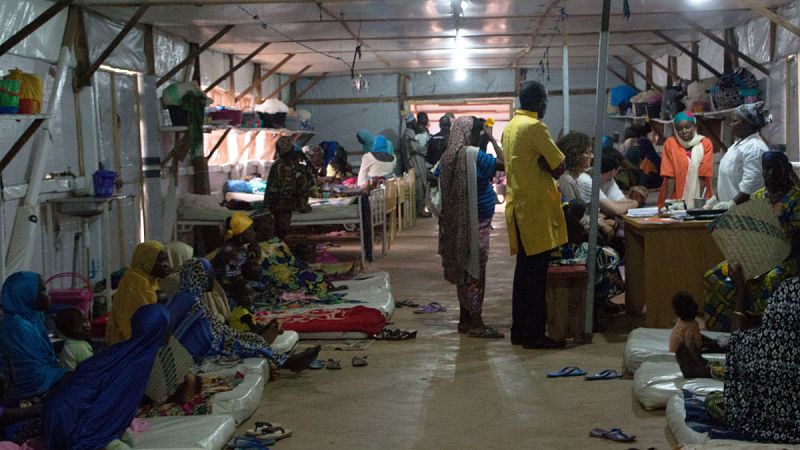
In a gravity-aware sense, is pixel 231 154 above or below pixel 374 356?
above

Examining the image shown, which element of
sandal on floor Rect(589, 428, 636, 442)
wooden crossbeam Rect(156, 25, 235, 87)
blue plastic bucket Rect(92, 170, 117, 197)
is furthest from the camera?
wooden crossbeam Rect(156, 25, 235, 87)

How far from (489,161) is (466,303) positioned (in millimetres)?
1091

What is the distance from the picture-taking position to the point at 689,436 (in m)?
4.21

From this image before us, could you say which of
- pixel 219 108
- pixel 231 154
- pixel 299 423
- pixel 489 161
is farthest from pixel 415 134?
pixel 299 423

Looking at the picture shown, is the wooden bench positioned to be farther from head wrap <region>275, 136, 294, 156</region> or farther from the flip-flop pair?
head wrap <region>275, 136, 294, 156</region>

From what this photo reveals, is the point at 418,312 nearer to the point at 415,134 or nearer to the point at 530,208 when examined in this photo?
the point at 530,208

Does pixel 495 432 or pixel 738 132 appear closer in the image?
pixel 495 432

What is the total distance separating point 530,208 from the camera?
6.58 meters

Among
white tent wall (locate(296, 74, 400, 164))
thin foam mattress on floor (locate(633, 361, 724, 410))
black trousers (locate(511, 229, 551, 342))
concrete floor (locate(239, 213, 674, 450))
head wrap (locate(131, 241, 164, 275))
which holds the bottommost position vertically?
concrete floor (locate(239, 213, 674, 450))

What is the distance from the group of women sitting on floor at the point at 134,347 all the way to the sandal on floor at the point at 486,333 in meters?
1.51

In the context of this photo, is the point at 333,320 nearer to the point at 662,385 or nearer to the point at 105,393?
the point at 662,385

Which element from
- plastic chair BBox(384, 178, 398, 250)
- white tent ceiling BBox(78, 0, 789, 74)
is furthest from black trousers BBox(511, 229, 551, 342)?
plastic chair BBox(384, 178, 398, 250)

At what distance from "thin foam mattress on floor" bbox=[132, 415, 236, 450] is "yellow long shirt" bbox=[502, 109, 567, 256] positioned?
2602 mm

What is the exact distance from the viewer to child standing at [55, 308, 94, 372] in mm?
4992
